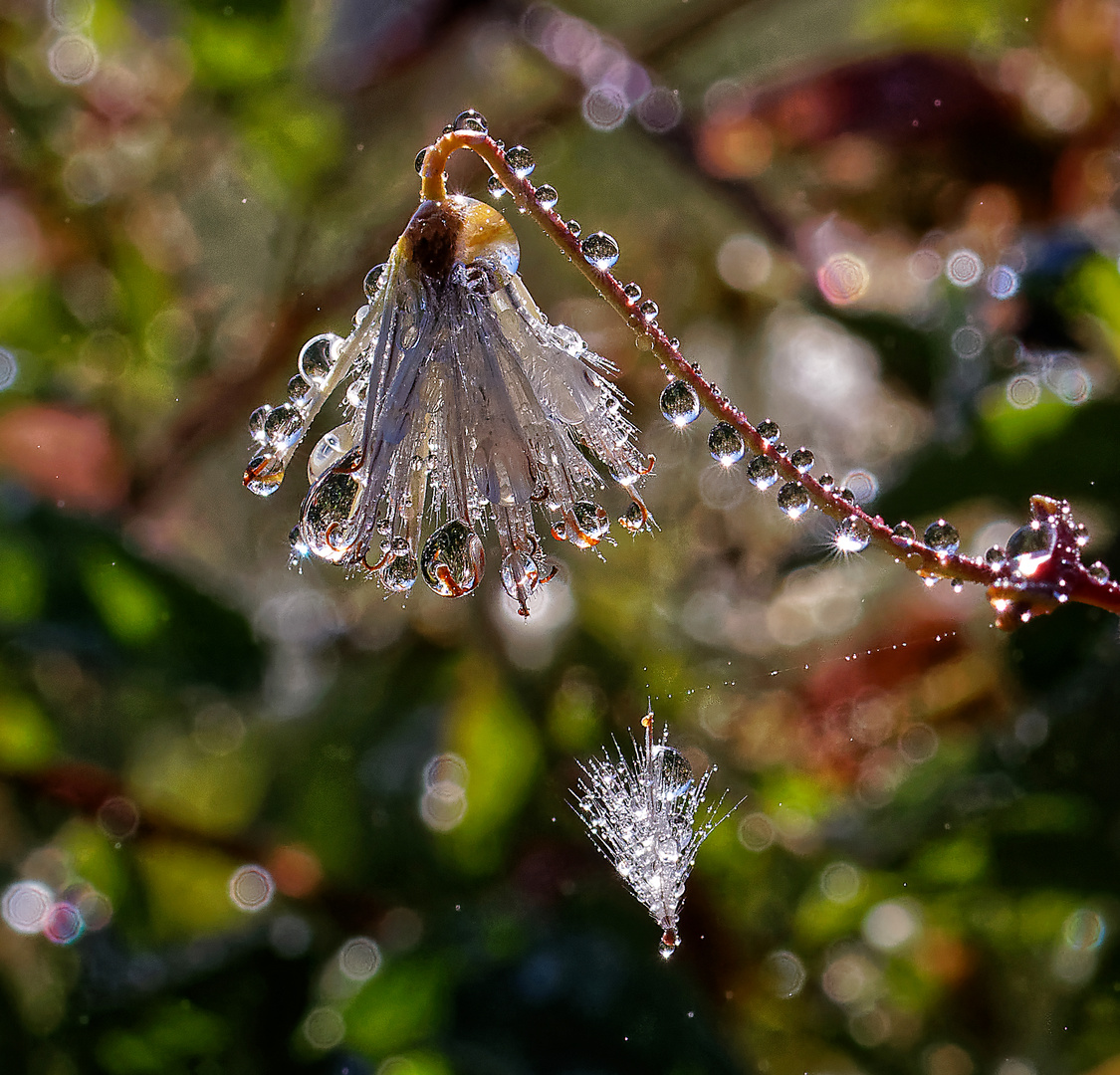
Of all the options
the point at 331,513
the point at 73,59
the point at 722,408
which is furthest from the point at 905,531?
the point at 73,59

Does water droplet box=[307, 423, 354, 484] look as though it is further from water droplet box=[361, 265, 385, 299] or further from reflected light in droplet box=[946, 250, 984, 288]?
reflected light in droplet box=[946, 250, 984, 288]

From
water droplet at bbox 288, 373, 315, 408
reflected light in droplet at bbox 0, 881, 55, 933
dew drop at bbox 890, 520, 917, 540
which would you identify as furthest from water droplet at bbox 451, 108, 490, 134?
reflected light in droplet at bbox 0, 881, 55, 933

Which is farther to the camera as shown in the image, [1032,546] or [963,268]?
[963,268]

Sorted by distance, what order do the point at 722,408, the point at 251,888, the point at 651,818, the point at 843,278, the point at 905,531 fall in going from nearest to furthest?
1. the point at 722,408
2. the point at 905,531
3. the point at 651,818
4. the point at 251,888
5. the point at 843,278

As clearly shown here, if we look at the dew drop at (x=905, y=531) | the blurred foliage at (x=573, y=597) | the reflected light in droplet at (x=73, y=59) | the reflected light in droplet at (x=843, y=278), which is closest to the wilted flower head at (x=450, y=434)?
the dew drop at (x=905, y=531)

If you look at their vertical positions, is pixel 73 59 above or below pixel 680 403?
above

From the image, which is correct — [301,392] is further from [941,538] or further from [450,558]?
[941,538]
